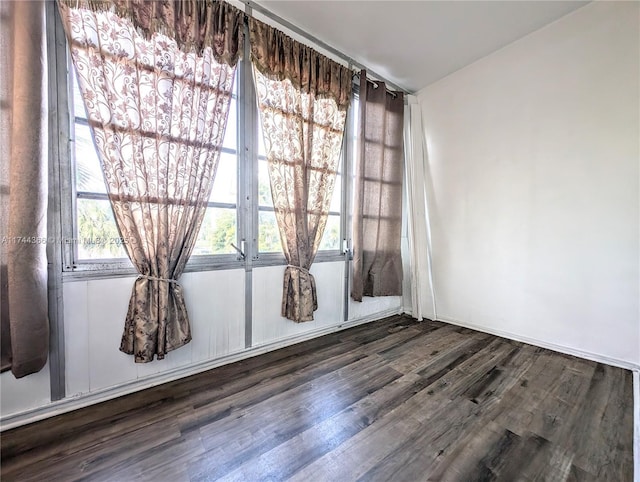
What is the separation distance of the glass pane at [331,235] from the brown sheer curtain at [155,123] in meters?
1.31

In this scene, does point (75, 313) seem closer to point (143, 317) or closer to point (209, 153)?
point (143, 317)

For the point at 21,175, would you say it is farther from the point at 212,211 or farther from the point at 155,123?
the point at 212,211

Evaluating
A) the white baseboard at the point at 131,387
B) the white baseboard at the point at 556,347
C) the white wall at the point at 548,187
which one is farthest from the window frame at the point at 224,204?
the white baseboard at the point at 556,347

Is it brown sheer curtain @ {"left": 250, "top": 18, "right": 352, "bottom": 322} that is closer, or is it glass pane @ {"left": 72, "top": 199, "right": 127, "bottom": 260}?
glass pane @ {"left": 72, "top": 199, "right": 127, "bottom": 260}

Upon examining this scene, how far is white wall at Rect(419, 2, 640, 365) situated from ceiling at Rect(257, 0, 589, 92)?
227mm

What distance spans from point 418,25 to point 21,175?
3.17 meters

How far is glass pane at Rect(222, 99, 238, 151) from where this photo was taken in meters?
2.13

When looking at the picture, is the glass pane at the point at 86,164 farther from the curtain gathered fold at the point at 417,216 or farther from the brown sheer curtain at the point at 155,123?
the curtain gathered fold at the point at 417,216

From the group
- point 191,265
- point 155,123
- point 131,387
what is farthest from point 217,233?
point 131,387

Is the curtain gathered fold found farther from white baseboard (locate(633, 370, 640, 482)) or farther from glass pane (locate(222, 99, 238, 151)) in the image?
glass pane (locate(222, 99, 238, 151))

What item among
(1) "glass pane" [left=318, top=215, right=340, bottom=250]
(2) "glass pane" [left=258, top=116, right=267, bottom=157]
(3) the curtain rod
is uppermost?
(3) the curtain rod

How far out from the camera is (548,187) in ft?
8.25

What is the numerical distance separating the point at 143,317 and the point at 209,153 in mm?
1211

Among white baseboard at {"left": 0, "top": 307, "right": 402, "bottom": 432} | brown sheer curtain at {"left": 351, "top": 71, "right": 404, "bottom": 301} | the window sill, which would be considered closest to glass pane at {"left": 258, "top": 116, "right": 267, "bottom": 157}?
the window sill
